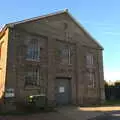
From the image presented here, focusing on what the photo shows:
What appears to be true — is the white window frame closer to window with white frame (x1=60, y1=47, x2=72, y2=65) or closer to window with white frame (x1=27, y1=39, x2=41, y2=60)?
window with white frame (x1=27, y1=39, x2=41, y2=60)

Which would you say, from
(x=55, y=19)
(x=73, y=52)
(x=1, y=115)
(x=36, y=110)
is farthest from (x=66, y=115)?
(x=55, y=19)

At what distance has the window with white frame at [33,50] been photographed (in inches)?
816

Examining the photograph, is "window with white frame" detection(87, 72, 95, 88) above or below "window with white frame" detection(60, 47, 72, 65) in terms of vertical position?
below

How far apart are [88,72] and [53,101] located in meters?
A: 5.78

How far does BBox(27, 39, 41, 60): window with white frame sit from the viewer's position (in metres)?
20.7

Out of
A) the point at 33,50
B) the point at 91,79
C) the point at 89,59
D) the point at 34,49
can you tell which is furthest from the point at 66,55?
the point at 91,79

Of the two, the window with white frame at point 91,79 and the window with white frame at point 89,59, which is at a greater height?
the window with white frame at point 89,59

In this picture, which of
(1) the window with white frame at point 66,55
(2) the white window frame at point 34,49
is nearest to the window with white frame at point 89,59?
(1) the window with white frame at point 66,55

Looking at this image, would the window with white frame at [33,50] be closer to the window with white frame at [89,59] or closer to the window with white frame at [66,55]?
the window with white frame at [66,55]

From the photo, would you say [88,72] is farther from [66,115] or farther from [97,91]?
[66,115]

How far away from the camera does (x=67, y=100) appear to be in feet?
74.9

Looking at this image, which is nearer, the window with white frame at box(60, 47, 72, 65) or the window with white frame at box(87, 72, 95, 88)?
the window with white frame at box(60, 47, 72, 65)

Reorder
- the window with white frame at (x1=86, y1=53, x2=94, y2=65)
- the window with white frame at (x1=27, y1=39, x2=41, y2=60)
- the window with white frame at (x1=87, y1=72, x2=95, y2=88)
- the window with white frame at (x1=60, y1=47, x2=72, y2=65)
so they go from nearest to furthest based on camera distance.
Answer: the window with white frame at (x1=27, y1=39, x2=41, y2=60) < the window with white frame at (x1=60, y1=47, x2=72, y2=65) < the window with white frame at (x1=87, y1=72, x2=95, y2=88) < the window with white frame at (x1=86, y1=53, x2=94, y2=65)

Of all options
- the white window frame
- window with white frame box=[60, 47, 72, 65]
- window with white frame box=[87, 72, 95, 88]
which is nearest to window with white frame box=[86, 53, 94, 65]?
window with white frame box=[87, 72, 95, 88]
